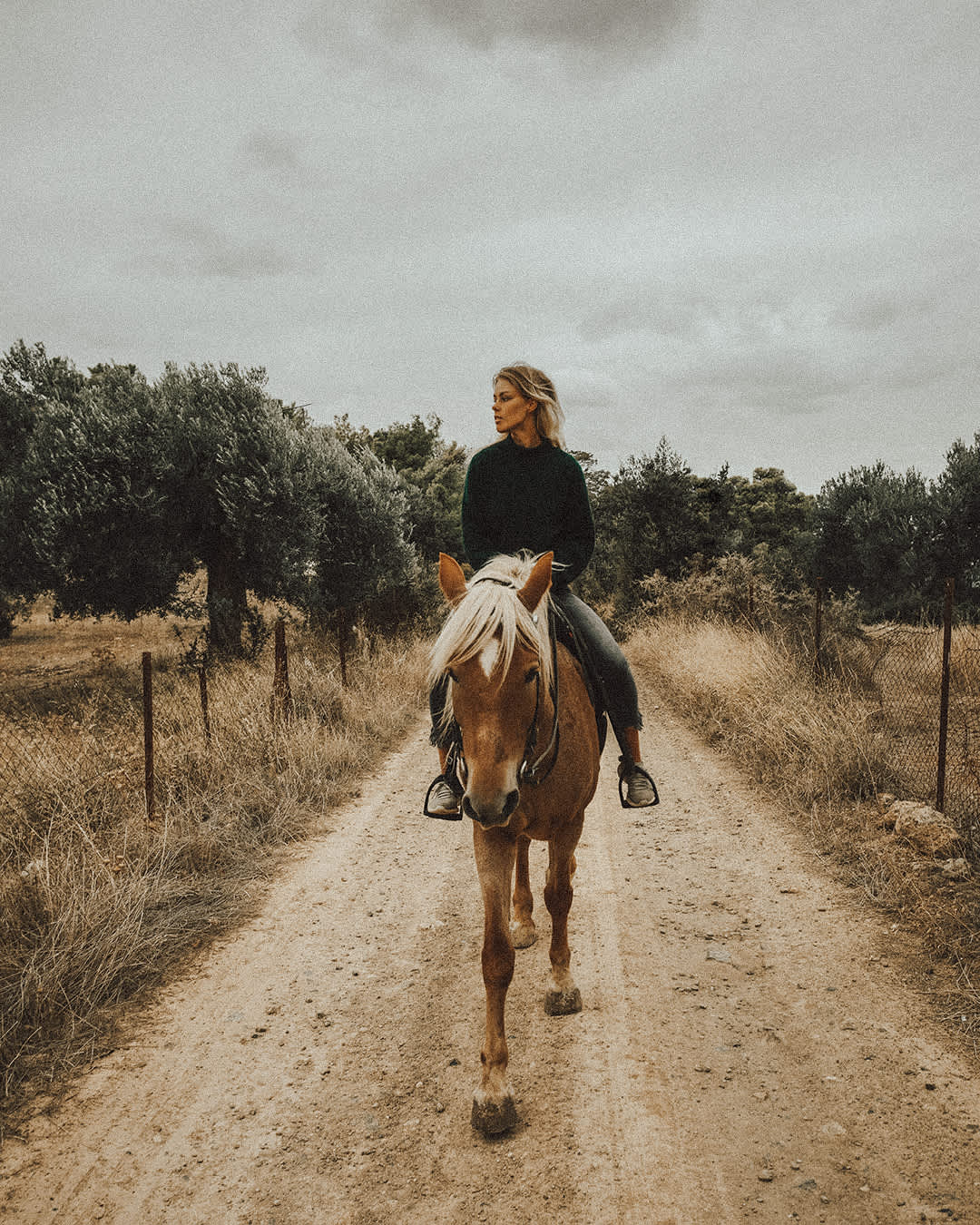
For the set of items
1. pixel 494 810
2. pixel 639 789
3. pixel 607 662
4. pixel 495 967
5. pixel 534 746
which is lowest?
pixel 495 967

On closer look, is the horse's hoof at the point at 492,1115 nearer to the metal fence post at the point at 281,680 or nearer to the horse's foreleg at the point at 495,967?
the horse's foreleg at the point at 495,967

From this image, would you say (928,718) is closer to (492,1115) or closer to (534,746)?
(534,746)

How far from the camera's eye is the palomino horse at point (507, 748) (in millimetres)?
2404

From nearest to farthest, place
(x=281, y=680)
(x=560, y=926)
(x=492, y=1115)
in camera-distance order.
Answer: (x=492, y=1115), (x=560, y=926), (x=281, y=680)

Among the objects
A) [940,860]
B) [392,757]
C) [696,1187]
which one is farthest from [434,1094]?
[392,757]

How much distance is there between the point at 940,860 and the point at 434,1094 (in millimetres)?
3568

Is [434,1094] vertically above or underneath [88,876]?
underneath

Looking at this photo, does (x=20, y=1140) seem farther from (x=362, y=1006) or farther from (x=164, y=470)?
(x=164, y=470)

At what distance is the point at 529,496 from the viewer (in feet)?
12.0

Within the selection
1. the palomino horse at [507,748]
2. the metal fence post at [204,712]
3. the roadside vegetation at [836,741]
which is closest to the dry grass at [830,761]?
the roadside vegetation at [836,741]

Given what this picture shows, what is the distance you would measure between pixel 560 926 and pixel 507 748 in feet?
5.07

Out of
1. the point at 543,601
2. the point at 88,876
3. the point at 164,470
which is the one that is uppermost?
the point at 164,470

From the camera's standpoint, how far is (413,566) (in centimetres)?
1697

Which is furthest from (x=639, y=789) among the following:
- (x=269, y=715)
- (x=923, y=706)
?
(x=923, y=706)
